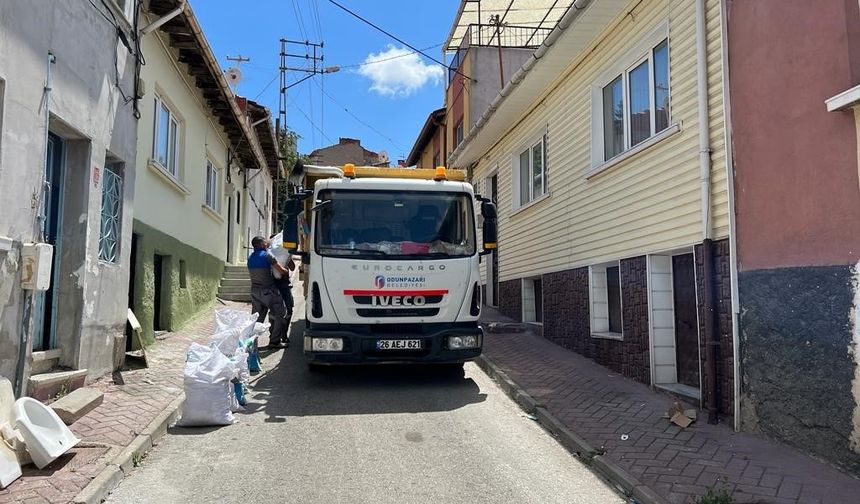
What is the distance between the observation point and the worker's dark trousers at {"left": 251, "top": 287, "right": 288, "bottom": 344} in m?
9.17

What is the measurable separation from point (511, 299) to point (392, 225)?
227 inches

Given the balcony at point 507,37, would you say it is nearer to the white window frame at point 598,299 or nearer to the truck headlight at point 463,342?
the white window frame at point 598,299

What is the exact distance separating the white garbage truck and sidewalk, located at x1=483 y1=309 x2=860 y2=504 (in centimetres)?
124

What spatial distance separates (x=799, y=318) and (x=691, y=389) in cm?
181

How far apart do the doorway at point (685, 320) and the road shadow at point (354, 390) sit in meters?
2.24

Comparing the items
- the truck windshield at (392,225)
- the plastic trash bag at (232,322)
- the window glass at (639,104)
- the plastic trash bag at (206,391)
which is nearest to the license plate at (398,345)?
the truck windshield at (392,225)

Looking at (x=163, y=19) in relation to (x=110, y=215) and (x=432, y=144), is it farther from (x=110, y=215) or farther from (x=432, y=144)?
(x=432, y=144)

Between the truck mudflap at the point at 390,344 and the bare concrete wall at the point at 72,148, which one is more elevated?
the bare concrete wall at the point at 72,148

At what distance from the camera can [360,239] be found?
23.6 feet

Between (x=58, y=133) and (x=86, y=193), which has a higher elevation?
(x=58, y=133)

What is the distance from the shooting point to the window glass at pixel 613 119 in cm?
824

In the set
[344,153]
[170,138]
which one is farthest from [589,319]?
[344,153]

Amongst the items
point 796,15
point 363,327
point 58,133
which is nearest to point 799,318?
point 796,15

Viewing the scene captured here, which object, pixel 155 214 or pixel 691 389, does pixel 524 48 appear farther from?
pixel 691 389
